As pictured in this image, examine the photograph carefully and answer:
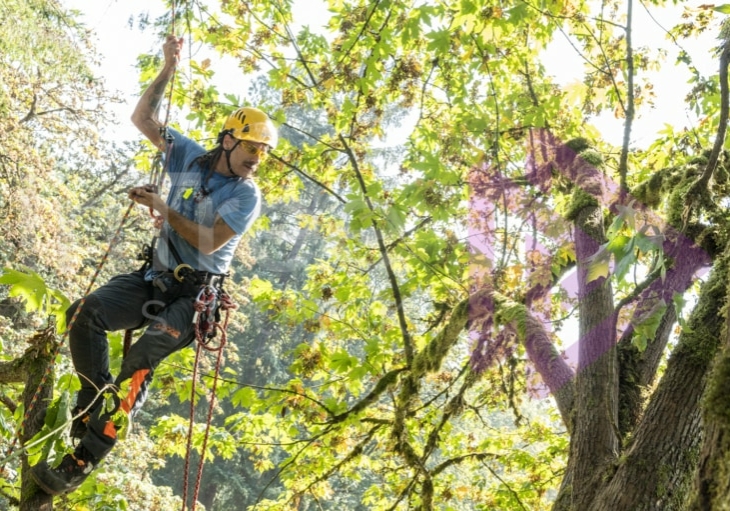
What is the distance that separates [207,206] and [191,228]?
0.84ft

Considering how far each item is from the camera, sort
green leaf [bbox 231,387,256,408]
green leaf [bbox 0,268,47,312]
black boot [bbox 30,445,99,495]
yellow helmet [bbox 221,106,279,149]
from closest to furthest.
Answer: green leaf [bbox 0,268,47,312] → black boot [bbox 30,445,99,495] → yellow helmet [bbox 221,106,279,149] → green leaf [bbox 231,387,256,408]

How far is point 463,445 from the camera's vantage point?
8.47 meters

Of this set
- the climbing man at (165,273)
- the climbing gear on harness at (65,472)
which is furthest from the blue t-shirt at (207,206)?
the climbing gear on harness at (65,472)

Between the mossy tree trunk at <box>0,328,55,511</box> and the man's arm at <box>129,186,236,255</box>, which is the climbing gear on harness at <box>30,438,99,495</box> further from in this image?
the man's arm at <box>129,186,236,255</box>

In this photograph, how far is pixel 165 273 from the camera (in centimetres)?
345

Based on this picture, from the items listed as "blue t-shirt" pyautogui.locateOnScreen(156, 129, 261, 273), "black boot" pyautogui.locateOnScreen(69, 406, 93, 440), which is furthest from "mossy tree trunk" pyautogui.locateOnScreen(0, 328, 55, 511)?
"blue t-shirt" pyautogui.locateOnScreen(156, 129, 261, 273)

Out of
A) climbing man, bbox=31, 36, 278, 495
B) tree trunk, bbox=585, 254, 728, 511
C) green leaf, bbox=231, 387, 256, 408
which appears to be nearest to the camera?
tree trunk, bbox=585, 254, 728, 511

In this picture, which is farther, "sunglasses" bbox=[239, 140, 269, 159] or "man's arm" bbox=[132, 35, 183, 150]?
"man's arm" bbox=[132, 35, 183, 150]

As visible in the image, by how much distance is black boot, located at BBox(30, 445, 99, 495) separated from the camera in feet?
9.14

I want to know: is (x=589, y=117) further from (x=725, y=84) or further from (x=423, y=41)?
(x=725, y=84)

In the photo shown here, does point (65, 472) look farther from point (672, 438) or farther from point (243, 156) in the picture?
point (672, 438)

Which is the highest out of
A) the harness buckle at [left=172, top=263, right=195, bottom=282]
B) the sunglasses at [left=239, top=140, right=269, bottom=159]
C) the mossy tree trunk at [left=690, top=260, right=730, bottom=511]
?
the sunglasses at [left=239, top=140, right=269, bottom=159]

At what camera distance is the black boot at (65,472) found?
2787 millimetres

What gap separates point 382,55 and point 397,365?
2.64m
